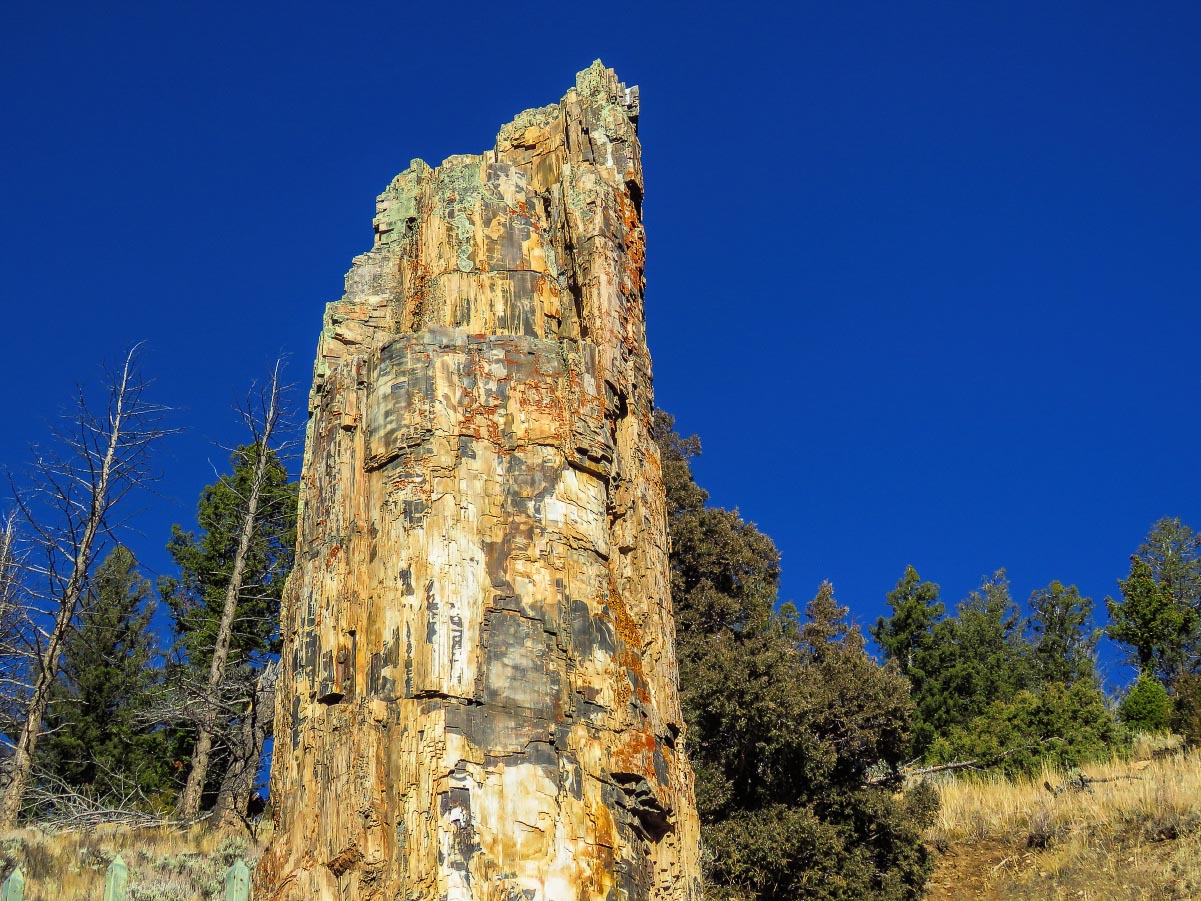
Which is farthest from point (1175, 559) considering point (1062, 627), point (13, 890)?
point (13, 890)

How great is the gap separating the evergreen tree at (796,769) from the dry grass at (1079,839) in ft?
3.36

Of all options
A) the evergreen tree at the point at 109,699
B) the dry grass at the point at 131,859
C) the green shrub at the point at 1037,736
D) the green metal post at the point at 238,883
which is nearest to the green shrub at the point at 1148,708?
the green shrub at the point at 1037,736

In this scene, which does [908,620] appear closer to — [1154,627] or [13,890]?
[1154,627]

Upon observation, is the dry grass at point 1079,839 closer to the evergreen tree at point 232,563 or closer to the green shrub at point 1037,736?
the green shrub at point 1037,736

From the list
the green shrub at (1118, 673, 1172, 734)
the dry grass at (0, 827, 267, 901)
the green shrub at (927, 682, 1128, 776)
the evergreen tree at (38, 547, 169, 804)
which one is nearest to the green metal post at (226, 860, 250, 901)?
the dry grass at (0, 827, 267, 901)

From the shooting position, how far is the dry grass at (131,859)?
12.8 meters

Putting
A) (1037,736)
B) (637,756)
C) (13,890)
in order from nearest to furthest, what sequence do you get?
(637,756), (13,890), (1037,736)

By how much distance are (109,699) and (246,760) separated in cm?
914

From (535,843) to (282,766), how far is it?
64.4 inches

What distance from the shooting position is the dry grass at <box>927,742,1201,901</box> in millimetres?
15148

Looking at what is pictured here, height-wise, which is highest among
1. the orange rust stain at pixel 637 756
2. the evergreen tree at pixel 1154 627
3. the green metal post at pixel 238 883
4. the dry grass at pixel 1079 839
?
the evergreen tree at pixel 1154 627

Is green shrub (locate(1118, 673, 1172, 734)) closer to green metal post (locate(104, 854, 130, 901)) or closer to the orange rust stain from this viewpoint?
the orange rust stain

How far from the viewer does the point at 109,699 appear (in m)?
26.4

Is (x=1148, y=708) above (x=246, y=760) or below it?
above
